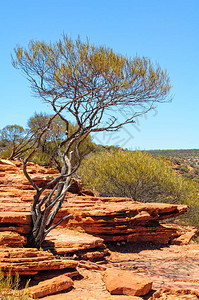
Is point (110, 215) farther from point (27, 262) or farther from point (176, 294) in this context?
point (27, 262)

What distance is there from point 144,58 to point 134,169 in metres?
6.93

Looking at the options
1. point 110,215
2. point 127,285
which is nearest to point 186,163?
point 110,215

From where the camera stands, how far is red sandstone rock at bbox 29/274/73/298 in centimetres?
535

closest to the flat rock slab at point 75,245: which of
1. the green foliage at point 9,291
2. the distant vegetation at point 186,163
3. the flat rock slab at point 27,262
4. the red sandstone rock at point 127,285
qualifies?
the flat rock slab at point 27,262

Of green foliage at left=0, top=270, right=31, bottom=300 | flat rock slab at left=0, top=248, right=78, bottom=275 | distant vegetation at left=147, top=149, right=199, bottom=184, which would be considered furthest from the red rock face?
distant vegetation at left=147, top=149, right=199, bottom=184

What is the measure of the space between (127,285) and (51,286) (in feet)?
4.92

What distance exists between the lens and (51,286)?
5617 millimetres

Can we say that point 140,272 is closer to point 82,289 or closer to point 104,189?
point 82,289

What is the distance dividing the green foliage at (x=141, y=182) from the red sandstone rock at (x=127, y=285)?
9.35 m

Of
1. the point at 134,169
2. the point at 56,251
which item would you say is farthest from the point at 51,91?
the point at 134,169

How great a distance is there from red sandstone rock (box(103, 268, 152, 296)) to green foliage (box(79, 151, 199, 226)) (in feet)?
30.7

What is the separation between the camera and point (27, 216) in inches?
288

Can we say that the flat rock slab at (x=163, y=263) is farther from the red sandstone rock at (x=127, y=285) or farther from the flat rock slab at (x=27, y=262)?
the flat rock slab at (x=27, y=262)

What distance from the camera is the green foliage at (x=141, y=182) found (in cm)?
1554
